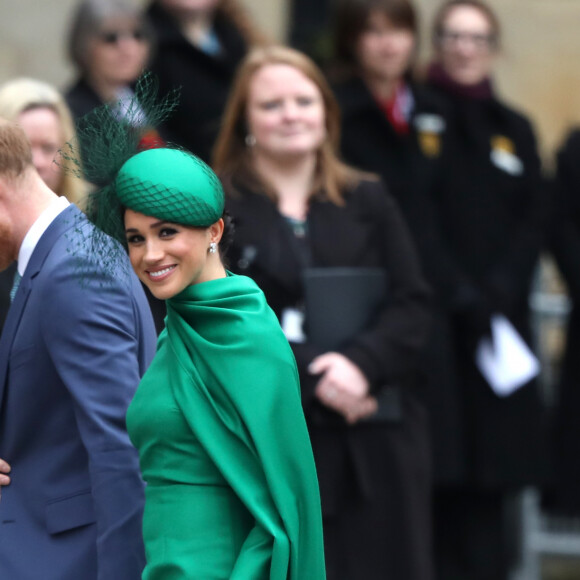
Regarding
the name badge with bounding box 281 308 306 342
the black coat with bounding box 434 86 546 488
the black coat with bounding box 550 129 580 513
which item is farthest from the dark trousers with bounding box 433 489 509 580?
the name badge with bounding box 281 308 306 342

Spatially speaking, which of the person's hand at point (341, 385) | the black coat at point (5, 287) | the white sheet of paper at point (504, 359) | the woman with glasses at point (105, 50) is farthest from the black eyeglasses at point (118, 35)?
the white sheet of paper at point (504, 359)

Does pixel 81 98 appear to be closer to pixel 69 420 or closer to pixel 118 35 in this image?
pixel 118 35

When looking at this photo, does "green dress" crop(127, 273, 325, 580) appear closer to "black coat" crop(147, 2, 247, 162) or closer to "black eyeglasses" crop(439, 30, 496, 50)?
"black coat" crop(147, 2, 247, 162)

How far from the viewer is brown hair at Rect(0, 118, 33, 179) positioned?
127 inches

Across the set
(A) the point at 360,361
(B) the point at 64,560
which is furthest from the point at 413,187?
(B) the point at 64,560

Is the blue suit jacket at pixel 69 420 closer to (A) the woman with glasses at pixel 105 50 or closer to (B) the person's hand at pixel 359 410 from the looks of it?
(B) the person's hand at pixel 359 410

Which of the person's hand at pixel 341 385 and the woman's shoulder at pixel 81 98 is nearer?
the person's hand at pixel 341 385

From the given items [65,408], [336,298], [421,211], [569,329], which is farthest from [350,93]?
[65,408]

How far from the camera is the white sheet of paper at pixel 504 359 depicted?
19.9 ft

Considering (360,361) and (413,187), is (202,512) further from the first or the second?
(413,187)

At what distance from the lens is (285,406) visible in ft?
9.40

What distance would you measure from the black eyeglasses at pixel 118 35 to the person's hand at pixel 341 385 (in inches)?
67.7

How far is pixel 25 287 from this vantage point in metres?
3.22

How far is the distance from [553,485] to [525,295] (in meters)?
0.84
